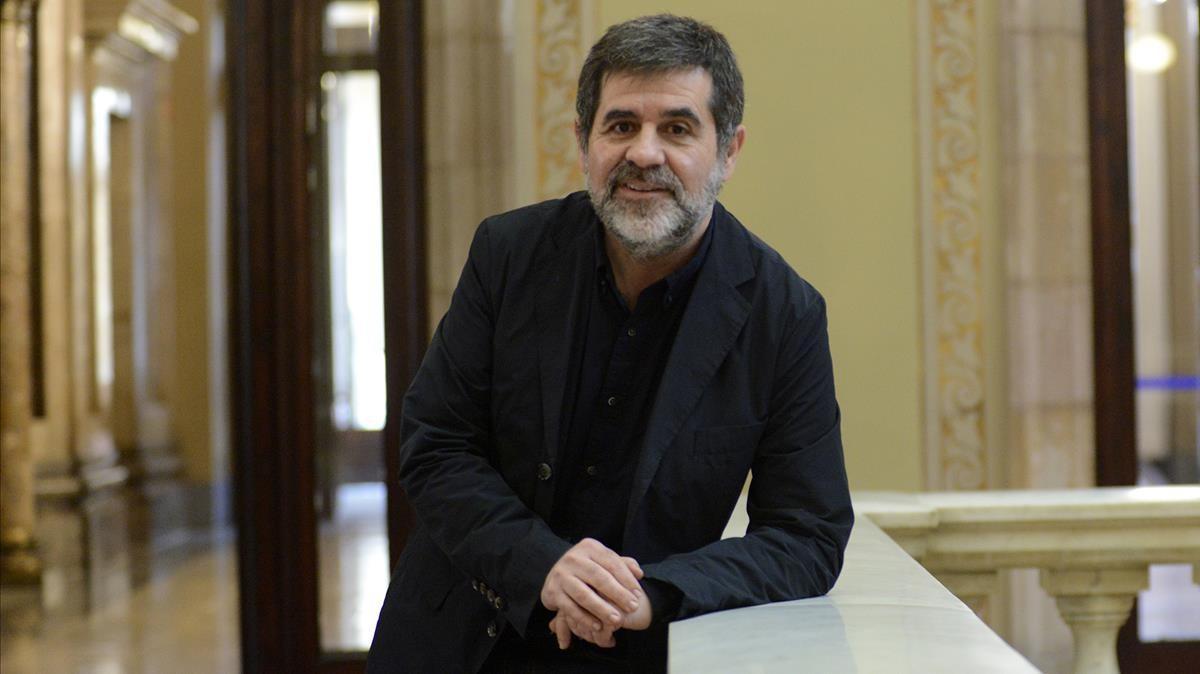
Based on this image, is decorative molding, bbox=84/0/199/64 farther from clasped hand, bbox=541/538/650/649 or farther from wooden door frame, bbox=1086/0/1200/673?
clasped hand, bbox=541/538/650/649

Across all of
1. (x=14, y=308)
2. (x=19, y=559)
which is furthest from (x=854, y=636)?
(x=14, y=308)

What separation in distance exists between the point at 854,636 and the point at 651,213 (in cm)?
69

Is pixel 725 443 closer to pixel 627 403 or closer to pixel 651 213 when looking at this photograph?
pixel 627 403

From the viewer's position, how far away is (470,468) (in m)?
2.21

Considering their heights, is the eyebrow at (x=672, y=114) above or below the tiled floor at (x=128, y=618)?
above

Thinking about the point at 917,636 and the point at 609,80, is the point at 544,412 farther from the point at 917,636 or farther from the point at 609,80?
the point at 917,636

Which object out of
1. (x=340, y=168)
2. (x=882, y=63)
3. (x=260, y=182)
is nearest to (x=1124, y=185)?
(x=882, y=63)

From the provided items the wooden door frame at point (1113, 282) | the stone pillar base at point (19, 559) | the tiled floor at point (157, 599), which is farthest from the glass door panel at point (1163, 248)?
the stone pillar base at point (19, 559)

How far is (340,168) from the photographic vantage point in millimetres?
7367

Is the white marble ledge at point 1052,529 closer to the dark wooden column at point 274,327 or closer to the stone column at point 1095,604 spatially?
the stone column at point 1095,604

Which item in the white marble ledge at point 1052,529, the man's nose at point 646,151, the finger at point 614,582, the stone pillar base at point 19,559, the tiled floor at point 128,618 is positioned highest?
the man's nose at point 646,151

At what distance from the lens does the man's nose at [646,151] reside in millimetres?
2162

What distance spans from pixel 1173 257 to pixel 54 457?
28.7 ft

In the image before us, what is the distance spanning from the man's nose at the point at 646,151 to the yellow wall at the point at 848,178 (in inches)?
93.1
